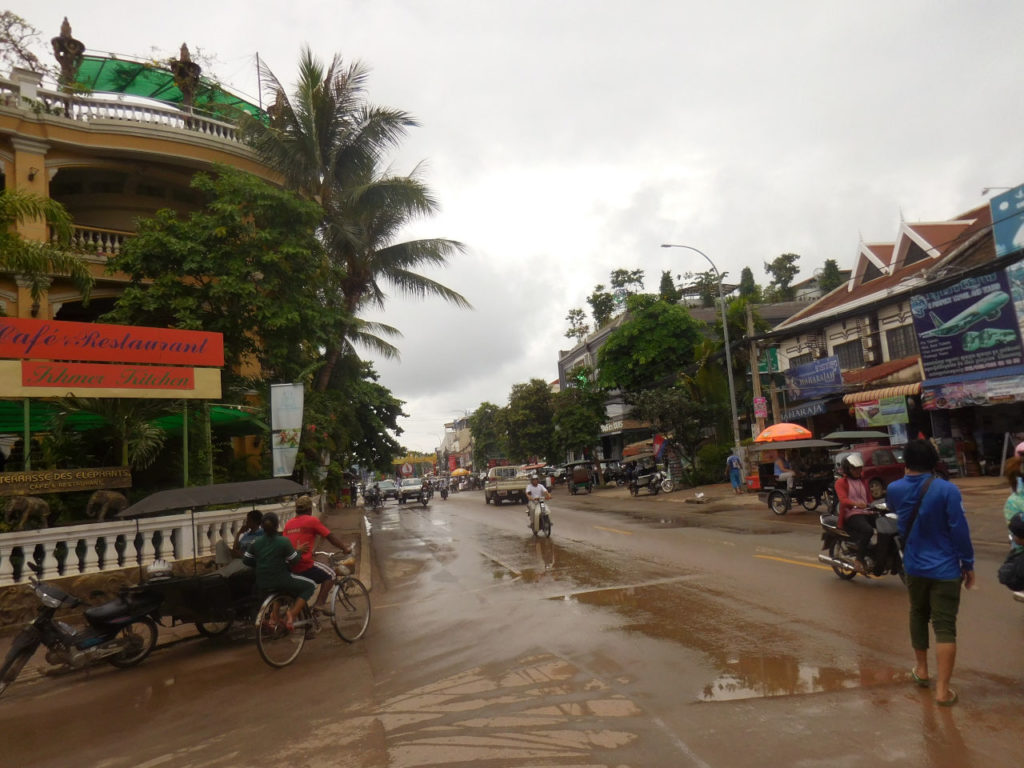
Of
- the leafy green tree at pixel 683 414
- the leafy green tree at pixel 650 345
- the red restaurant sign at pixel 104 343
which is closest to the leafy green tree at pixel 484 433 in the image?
the leafy green tree at pixel 650 345

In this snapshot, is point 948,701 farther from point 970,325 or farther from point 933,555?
point 970,325

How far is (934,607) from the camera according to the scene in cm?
475

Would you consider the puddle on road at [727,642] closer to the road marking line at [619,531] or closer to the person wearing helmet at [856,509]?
the person wearing helmet at [856,509]

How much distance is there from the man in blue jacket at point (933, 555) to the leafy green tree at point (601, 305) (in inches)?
2095

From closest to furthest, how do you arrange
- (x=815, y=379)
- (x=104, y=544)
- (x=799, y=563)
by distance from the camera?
1. (x=104, y=544)
2. (x=799, y=563)
3. (x=815, y=379)

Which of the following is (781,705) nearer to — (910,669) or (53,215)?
(910,669)

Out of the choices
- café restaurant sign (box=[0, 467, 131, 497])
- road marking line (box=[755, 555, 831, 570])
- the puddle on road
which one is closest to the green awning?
café restaurant sign (box=[0, 467, 131, 497])

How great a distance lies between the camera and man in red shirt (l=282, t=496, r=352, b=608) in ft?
26.2

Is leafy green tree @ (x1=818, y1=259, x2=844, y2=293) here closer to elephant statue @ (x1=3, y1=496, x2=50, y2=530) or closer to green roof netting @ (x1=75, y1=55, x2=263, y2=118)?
green roof netting @ (x1=75, y1=55, x2=263, y2=118)

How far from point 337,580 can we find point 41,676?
3147 millimetres

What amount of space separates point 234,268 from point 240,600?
917 cm

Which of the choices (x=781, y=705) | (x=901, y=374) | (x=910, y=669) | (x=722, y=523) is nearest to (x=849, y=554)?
(x=910, y=669)

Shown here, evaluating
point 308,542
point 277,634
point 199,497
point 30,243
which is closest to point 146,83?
point 30,243

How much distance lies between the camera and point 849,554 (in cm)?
904
